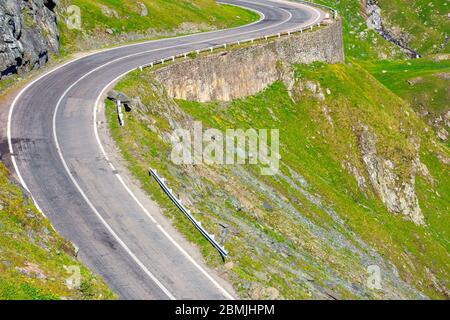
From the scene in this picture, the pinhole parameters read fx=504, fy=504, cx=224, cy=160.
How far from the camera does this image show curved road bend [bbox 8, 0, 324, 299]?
2303 centimetres

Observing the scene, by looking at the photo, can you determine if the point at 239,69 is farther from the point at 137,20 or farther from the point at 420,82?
the point at 420,82

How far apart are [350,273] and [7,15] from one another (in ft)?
116

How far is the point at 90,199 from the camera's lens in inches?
1109

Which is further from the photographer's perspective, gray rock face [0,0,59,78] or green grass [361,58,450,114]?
green grass [361,58,450,114]

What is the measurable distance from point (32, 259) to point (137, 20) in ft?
169

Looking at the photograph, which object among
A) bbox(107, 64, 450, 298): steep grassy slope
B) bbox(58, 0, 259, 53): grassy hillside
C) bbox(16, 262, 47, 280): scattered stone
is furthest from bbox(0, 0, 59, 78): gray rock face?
bbox(16, 262, 47, 280): scattered stone

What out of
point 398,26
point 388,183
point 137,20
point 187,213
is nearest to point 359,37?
point 398,26

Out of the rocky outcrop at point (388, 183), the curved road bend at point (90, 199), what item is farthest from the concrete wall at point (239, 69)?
the rocky outcrop at point (388, 183)

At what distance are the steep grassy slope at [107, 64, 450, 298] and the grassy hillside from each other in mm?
16747

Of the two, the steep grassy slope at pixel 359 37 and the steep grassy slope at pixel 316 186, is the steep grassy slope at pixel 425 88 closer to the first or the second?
the steep grassy slope at pixel 359 37

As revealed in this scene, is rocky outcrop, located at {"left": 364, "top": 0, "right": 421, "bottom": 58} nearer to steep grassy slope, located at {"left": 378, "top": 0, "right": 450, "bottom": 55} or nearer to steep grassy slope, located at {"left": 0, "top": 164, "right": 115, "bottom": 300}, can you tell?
steep grassy slope, located at {"left": 378, "top": 0, "right": 450, "bottom": 55}

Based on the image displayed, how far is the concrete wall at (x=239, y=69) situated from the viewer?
167 ft

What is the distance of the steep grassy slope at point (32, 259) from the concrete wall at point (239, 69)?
83.8ft

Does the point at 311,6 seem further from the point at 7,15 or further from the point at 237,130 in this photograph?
the point at 7,15
